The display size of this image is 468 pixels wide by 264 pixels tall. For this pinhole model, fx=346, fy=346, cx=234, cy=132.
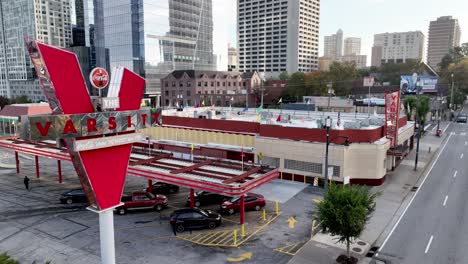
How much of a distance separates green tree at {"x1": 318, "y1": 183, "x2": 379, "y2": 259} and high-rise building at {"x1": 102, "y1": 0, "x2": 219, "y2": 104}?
114 meters

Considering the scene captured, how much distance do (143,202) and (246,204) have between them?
351 inches

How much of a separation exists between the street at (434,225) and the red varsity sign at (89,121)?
17.1 meters

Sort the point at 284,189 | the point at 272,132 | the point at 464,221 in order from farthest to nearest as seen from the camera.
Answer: the point at 272,132 → the point at 284,189 → the point at 464,221

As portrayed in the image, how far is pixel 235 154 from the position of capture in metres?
43.0

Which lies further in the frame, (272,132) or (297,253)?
(272,132)

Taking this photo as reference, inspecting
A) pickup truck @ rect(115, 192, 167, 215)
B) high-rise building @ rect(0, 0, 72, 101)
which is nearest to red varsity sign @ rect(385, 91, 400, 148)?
pickup truck @ rect(115, 192, 167, 215)

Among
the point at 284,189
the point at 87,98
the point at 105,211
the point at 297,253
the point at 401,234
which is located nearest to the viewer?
the point at 87,98

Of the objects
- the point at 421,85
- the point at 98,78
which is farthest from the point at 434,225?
the point at 421,85

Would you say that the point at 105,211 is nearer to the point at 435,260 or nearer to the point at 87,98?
the point at 87,98

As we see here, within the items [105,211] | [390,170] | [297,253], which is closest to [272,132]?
[390,170]

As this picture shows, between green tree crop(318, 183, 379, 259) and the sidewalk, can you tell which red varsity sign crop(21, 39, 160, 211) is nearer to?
green tree crop(318, 183, 379, 259)

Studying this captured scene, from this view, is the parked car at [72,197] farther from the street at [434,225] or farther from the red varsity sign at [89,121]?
the street at [434,225]

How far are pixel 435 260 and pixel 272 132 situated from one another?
21.9 m

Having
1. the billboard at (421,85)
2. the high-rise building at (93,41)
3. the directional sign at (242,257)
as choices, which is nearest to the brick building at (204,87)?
the high-rise building at (93,41)
